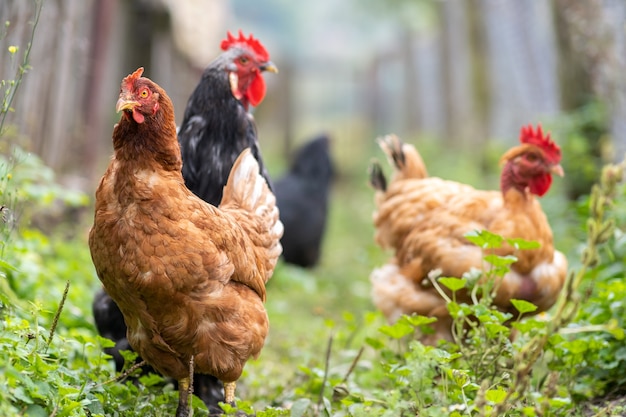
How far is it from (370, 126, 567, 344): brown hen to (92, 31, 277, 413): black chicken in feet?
4.37

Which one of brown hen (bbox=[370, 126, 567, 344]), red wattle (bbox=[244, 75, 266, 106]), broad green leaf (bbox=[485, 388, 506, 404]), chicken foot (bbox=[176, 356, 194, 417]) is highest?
red wattle (bbox=[244, 75, 266, 106])

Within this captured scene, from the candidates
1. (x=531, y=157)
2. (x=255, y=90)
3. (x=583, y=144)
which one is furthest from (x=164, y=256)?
(x=583, y=144)

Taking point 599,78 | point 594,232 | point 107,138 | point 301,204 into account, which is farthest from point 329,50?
point 594,232

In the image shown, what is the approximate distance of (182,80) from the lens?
12.5m

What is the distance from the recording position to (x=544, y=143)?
196 inches

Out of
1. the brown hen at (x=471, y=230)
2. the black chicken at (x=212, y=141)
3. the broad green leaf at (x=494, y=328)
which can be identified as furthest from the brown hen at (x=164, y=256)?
the brown hen at (x=471, y=230)

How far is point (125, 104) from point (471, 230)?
2.67m

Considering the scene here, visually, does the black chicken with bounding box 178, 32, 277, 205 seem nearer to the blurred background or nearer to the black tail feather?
the blurred background

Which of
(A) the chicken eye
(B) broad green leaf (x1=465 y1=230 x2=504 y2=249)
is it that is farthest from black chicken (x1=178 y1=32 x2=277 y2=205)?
(A) the chicken eye

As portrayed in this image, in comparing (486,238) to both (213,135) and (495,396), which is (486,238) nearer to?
(495,396)

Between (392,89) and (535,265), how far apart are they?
26.5 meters

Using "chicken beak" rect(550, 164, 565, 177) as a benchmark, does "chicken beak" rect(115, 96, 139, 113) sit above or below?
below

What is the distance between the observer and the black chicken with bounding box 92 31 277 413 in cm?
432

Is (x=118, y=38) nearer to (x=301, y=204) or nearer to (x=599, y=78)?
(x=301, y=204)
